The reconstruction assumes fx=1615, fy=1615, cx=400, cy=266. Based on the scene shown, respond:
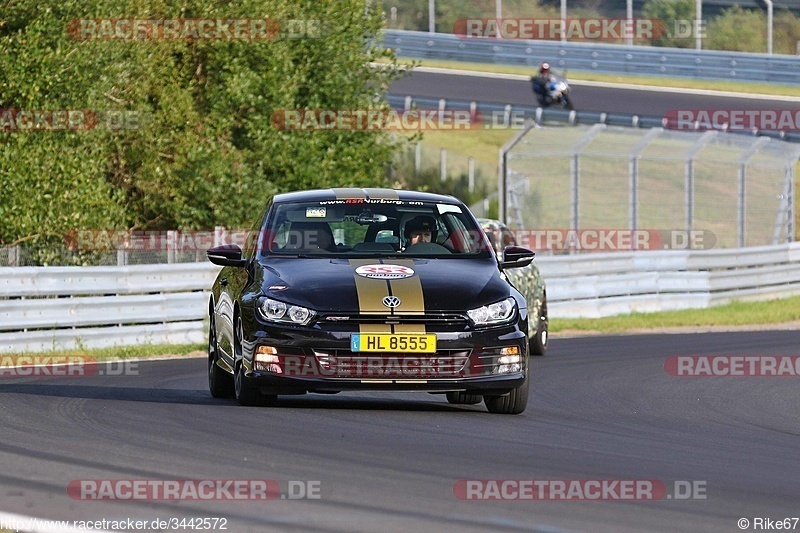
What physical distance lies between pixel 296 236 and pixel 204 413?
152 cm

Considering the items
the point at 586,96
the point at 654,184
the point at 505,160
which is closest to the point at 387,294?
the point at 505,160

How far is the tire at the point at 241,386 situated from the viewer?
10508 mm

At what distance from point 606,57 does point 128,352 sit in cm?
3381

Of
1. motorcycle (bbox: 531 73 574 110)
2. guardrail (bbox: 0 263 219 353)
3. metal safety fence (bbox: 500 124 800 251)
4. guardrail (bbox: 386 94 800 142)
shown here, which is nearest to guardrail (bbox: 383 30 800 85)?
metal safety fence (bbox: 500 124 800 251)

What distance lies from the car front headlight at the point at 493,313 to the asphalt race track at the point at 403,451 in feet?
2.09

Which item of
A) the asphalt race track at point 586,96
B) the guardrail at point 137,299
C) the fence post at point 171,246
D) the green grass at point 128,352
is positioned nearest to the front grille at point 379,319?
the green grass at point 128,352

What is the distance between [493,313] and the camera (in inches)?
406

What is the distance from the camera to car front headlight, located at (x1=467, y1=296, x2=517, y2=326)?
10.2m

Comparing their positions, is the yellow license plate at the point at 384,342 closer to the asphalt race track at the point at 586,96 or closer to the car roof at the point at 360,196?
the car roof at the point at 360,196

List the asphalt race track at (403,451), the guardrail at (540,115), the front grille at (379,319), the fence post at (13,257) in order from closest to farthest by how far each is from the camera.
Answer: the asphalt race track at (403,451) < the front grille at (379,319) < the fence post at (13,257) < the guardrail at (540,115)

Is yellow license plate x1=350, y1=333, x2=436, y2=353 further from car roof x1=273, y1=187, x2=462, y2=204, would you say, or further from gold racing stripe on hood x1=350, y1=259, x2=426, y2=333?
car roof x1=273, y1=187, x2=462, y2=204

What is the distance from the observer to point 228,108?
2758 centimetres

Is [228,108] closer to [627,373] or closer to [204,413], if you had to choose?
[627,373]

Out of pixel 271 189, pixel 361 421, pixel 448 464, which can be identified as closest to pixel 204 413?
pixel 361 421
